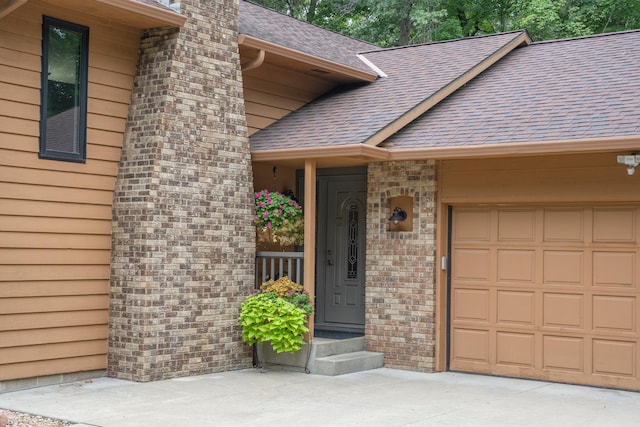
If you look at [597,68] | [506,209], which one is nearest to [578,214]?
[506,209]

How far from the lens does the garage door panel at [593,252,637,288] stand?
8.82m

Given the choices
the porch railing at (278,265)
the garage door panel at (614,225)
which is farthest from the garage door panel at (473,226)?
the porch railing at (278,265)

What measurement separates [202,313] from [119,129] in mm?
2275

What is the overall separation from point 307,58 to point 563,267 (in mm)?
4289

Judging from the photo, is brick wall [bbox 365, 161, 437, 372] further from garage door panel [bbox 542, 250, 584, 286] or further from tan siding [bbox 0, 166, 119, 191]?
tan siding [bbox 0, 166, 119, 191]

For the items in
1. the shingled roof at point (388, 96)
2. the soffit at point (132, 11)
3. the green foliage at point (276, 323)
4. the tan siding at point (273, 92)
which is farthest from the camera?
the tan siding at point (273, 92)

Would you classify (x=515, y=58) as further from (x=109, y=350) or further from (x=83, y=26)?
(x=109, y=350)

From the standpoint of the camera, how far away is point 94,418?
6.95 meters

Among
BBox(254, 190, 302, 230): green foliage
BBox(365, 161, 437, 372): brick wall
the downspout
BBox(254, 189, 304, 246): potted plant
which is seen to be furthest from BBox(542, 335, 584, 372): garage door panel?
the downspout

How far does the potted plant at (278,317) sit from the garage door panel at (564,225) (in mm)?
2907

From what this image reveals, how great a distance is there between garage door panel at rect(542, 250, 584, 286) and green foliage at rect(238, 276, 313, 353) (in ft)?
9.11

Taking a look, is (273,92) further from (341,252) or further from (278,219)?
(341,252)

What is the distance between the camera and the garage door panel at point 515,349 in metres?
9.41

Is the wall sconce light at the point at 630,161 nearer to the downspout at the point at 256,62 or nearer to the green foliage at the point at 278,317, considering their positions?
the green foliage at the point at 278,317
